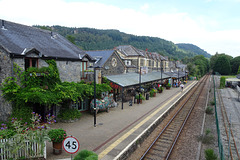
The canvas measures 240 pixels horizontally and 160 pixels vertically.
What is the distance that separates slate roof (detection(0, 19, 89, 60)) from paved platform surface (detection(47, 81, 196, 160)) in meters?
6.06

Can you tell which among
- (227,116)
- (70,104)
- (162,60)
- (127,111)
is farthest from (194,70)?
(70,104)

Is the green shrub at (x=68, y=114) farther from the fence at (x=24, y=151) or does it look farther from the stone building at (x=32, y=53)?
the fence at (x=24, y=151)

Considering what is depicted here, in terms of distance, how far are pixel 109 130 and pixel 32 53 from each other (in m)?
8.17

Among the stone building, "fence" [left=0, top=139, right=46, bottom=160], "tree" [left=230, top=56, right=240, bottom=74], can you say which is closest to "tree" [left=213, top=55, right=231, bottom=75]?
"tree" [left=230, top=56, right=240, bottom=74]

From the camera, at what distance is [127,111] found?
18.5 m

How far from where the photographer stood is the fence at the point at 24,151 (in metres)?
7.34

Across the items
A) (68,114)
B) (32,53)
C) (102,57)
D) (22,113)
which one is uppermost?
(102,57)

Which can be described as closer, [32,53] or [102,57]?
[32,53]

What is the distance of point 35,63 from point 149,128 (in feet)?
33.7

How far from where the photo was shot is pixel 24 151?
8.02 m

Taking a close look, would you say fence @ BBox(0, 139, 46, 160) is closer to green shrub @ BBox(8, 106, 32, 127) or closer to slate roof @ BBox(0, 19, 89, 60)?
green shrub @ BBox(8, 106, 32, 127)

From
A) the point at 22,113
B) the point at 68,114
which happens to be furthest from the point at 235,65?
the point at 22,113

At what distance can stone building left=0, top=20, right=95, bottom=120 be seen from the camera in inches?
460

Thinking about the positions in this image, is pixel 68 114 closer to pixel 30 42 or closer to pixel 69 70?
pixel 69 70
